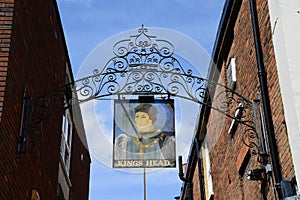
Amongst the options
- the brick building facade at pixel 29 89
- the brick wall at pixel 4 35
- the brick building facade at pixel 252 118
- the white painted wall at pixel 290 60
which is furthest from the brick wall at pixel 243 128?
the brick wall at pixel 4 35

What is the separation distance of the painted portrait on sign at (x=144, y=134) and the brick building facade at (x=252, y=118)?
1093 mm

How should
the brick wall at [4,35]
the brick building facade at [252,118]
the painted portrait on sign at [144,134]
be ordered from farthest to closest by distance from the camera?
the painted portrait on sign at [144,134], the brick wall at [4,35], the brick building facade at [252,118]

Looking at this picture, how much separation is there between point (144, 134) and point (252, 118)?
1988 millimetres

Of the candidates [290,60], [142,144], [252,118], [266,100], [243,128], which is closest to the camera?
[290,60]

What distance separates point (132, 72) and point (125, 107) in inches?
23.9

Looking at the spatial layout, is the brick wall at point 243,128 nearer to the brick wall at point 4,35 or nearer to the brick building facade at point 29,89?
the brick building facade at point 29,89

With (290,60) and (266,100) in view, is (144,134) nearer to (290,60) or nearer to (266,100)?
(266,100)

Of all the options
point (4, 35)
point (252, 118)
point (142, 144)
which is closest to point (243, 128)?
point (252, 118)

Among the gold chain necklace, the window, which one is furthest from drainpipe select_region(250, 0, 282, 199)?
the window

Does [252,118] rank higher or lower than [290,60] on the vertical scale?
lower

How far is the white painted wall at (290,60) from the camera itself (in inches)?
280

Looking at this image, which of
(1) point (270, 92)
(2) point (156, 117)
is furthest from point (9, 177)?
(1) point (270, 92)

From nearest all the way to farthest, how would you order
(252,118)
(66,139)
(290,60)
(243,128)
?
(290,60)
(252,118)
(243,128)
(66,139)

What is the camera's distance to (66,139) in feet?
52.7
